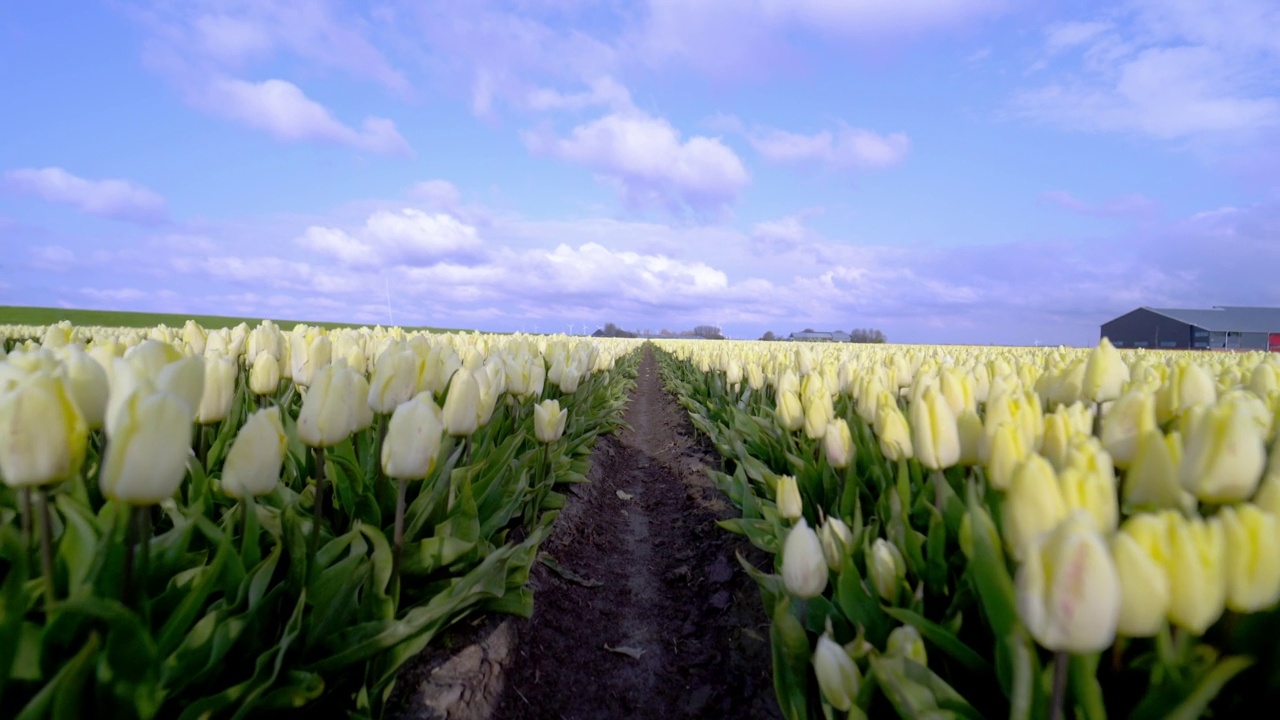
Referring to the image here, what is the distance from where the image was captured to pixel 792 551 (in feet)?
6.07

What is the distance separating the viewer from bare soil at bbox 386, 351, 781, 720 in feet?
8.70

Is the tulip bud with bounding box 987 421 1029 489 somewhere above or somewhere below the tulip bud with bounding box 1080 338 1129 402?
below

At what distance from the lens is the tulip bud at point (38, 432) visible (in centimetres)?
129

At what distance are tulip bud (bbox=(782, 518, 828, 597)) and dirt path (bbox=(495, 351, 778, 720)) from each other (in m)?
0.91

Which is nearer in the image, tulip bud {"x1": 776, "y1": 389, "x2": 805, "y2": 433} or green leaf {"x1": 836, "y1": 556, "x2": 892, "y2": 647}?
green leaf {"x1": 836, "y1": 556, "x2": 892, "y2": 647}

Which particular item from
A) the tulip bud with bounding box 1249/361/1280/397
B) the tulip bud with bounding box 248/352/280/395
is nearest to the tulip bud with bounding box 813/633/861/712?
the tulip bud with bounding box 1249/361/1280/397

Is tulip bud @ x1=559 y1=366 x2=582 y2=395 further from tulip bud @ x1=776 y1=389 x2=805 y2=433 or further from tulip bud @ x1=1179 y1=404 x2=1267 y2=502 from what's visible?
tulip bud @ x1=1179 y1=404 x2=1267 y2=502

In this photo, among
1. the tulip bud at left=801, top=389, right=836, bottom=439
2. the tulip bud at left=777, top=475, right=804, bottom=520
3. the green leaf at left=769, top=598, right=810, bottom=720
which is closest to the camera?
the green leaf at left=769, top=598, right=810, bottom=720

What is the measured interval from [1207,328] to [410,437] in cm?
5662

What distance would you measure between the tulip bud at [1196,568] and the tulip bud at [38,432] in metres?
2.00

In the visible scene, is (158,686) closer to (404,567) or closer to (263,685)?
(263,685)

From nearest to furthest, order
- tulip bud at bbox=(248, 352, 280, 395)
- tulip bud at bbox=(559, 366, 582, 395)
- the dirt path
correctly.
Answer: the dirt path → tulip bud at bbox=(248, 352, 280, 395) → tulip bud at bbox=(559, 366, 582, 395)

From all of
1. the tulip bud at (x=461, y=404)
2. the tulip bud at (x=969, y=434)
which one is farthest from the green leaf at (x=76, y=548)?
the tulip bud at (x=969, y=434)

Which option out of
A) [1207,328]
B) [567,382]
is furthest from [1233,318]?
[567,382]
